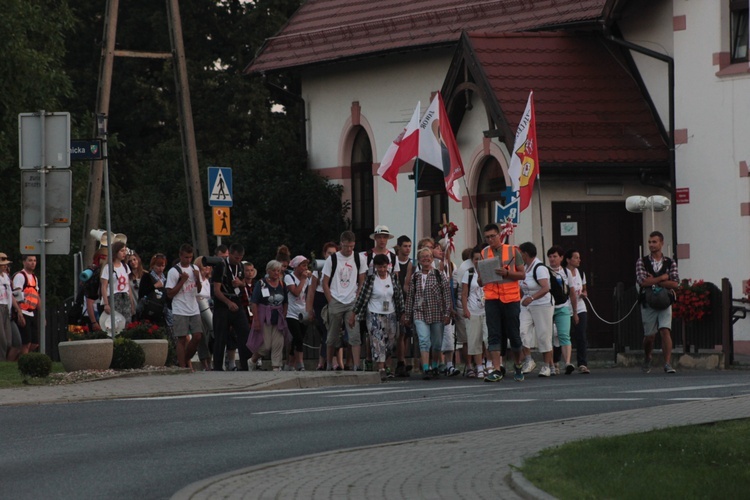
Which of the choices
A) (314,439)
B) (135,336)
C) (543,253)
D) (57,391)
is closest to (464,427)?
(314,439)

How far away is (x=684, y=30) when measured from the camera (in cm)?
2950

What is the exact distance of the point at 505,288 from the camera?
2000cm

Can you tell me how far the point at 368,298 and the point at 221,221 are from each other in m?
3.75

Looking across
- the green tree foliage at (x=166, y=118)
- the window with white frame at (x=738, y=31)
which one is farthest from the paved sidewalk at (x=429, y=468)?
the green tree foliage at (x=166, y=118)

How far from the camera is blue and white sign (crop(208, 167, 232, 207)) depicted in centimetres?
→ 2453

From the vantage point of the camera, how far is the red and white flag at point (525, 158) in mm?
27203

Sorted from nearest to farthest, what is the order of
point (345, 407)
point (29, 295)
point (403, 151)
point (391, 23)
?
point (345, 407)
point (29, 295)
point (403, 151)
point (391, 23)

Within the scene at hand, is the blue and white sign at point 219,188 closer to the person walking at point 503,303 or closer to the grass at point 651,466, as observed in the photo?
the person walking at point 503,303

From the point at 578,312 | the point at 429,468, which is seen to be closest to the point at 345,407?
the point at 429,468

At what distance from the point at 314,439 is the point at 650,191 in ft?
61.6

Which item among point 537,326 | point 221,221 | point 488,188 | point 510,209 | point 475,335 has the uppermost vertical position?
point 488,188

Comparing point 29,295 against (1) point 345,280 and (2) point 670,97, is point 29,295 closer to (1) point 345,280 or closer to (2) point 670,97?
(1) point 345,280

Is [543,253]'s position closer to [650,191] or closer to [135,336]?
[650,191]

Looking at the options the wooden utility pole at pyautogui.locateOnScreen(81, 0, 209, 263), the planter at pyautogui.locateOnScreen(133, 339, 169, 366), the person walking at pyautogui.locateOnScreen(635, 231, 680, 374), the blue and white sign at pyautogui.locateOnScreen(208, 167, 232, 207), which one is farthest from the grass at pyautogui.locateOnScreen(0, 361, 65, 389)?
the person walking at pyautogui.locateOnScreen(635, 231, 680, 374)
